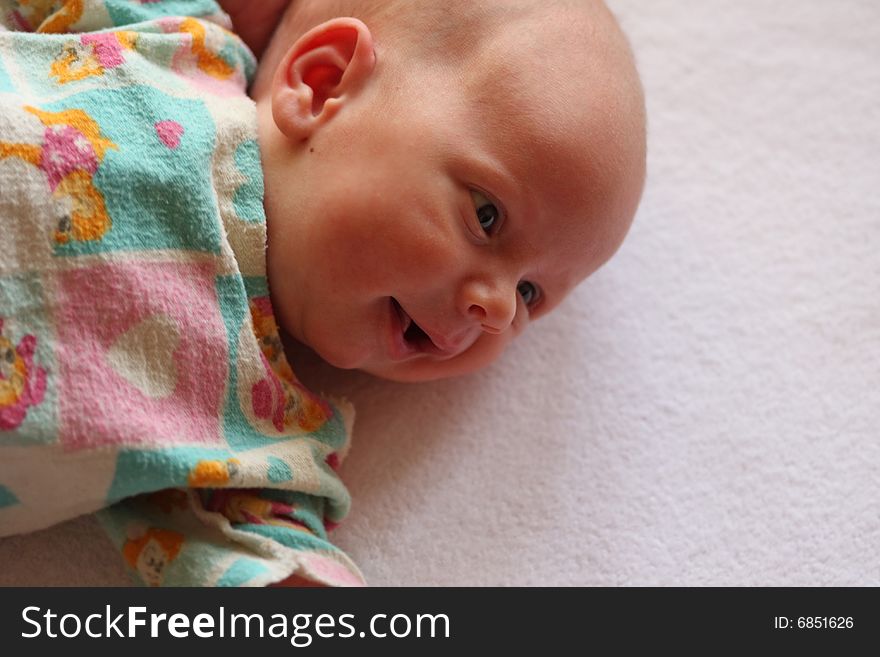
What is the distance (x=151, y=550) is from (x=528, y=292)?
472 millimetres

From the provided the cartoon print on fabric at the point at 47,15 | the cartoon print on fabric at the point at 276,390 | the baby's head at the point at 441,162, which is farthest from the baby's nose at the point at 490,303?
the cartoon print on fabric at the point at 47,15

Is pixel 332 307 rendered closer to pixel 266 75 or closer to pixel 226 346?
pixel 226 346

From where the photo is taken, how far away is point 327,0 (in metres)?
1.05

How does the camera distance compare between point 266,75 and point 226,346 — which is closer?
point 226,346

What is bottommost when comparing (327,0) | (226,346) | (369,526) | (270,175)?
(369,526)

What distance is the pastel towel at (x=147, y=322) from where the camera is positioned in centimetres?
83

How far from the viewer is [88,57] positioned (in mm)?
949

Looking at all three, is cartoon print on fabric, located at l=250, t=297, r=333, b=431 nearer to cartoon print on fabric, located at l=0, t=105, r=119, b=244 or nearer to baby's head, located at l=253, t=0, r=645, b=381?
baby's head, located at l=253, t=0, r=645, b=381

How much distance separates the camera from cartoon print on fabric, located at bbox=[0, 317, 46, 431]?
0.80 metres

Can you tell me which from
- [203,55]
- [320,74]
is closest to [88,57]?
[203,55]

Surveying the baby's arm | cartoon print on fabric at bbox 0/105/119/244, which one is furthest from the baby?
the baby's arm
